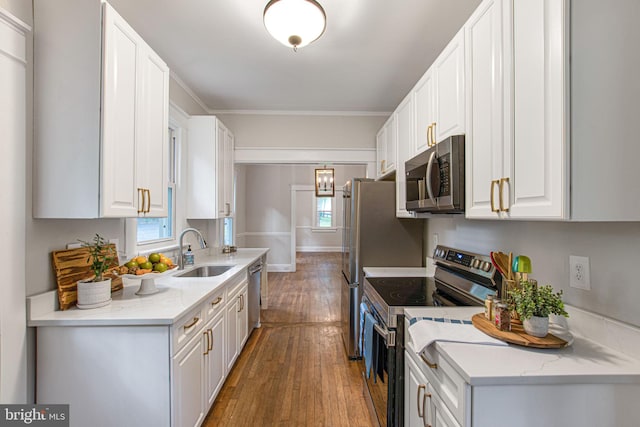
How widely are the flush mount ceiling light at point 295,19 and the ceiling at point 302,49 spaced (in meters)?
0.27

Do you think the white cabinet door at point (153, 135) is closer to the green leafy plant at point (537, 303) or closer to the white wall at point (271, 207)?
the green leafy plant at point (537, 303)

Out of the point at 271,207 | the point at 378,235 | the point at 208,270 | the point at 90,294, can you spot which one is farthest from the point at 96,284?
the point at 271,207

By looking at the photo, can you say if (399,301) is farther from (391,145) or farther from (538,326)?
(391,145)

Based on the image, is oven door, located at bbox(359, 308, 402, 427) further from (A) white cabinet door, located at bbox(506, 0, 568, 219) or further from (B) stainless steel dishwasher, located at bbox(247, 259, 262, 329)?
(B) stainless steel dishwasher, located at bbox(247, 259, 262, 329)

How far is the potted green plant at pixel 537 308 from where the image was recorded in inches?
41.7

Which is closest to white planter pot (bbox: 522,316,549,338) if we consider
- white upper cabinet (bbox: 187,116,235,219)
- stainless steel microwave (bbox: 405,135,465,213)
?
stainless steel microwave (bbox: 405,135,465,213)

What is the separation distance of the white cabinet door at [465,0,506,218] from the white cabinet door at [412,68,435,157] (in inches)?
17.3

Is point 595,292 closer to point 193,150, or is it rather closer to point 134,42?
point 134,42

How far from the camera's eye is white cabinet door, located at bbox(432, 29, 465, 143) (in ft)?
5.07

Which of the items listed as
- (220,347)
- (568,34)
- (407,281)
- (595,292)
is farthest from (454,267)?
(220,347)

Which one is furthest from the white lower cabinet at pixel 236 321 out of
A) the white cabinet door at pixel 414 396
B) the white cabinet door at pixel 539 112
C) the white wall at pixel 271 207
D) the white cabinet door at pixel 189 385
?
the white wall at pixel 271 207

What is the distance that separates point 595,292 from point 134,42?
7.96 ft

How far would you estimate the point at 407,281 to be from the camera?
2.17 m

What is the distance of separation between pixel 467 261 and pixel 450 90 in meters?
1.01
